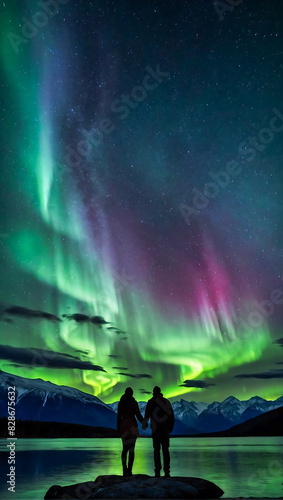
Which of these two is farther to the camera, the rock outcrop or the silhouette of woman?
the silhouette of woman

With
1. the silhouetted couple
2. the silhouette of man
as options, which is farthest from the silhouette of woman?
the silhouette of man

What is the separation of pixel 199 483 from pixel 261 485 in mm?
10439

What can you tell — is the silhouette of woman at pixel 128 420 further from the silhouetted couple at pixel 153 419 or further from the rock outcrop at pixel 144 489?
the rock outcrop at pixel 144 489

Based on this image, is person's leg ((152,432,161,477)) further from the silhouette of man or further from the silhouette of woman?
the silhouette of woman

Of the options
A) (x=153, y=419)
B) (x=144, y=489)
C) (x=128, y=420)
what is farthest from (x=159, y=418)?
(x=144, y=489)

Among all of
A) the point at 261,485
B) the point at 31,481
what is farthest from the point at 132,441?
the point at 31,481

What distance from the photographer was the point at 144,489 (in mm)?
Result: 12445

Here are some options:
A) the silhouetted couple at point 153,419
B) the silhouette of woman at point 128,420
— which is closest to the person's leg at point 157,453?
the silhouetted couple at point 153,419

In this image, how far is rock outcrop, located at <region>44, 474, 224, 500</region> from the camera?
12.2 m

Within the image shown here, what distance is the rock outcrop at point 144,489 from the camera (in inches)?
482

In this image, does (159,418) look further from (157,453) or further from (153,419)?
(157,453)

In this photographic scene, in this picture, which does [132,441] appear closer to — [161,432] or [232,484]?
[161,432]

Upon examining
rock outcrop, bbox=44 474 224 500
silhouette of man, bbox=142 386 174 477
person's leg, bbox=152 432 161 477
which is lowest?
rock outcrop, bbox=44 474 224 500

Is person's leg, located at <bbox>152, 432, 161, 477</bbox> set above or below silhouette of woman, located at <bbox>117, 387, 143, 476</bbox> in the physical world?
below
